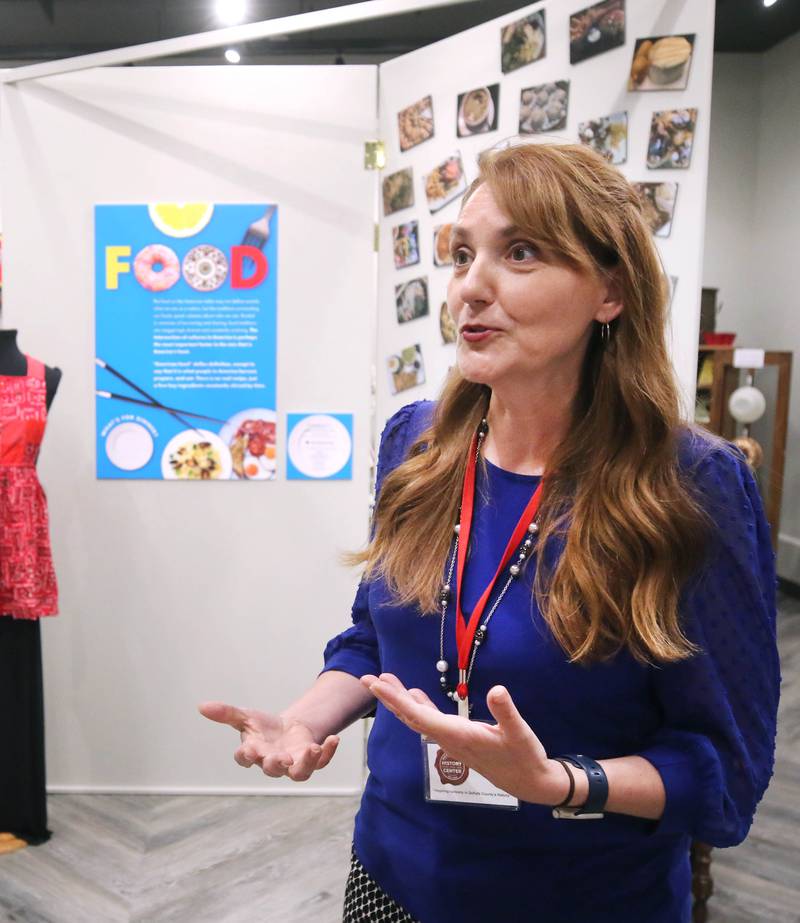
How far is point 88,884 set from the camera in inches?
102

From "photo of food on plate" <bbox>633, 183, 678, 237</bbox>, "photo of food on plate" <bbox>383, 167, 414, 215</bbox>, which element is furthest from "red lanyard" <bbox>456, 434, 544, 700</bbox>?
"photo of food on plate" <bbox>383, 167, 414, 215</bbox>

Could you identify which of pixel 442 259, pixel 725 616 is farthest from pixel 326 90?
pixel 725 616

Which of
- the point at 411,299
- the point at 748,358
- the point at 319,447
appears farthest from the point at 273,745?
the point at 748,358

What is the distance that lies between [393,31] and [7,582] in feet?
16.0

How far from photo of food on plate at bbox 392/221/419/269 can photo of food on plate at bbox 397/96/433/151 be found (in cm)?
24

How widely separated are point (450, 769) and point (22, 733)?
230 cm

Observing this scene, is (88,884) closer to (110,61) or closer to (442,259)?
(442,259)

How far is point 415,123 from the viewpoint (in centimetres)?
253

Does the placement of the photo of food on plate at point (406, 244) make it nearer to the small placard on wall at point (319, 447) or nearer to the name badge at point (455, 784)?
the small placard on wall at point (319, 447)

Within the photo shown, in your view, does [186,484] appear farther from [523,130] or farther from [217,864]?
[523,130]

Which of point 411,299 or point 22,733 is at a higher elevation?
point 411,299

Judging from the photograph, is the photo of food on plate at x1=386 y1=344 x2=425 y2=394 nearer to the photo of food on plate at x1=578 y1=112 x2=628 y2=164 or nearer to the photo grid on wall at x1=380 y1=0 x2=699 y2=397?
the photo grid on wall at x1=380 y1=0 x2=699 y2=397

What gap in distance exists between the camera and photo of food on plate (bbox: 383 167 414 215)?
101 inches

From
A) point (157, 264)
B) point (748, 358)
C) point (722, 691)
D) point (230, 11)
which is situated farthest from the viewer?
point (230, 11)
